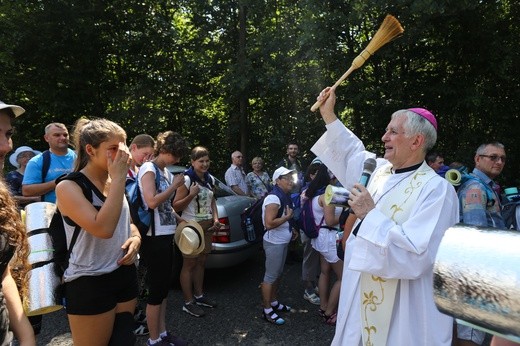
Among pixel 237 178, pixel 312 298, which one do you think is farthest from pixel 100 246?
pixel 237 178

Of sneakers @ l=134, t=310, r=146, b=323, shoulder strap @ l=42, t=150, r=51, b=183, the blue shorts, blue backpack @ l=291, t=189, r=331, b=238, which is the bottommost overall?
sneakers @ l=134, t=310, r=146, b=323

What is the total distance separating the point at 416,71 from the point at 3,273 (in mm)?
9559

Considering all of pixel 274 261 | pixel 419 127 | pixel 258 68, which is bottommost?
pixel 274 261

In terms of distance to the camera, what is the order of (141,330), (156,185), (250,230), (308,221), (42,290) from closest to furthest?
(42,290)
(156,185)
(141,330)
(308,221)
(250,230)

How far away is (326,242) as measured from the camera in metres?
4.55

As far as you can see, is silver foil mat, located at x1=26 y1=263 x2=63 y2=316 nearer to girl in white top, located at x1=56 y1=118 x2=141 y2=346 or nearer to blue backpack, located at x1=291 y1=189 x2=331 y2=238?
girl in white top, located at x1=56 y1=118 x2=141 y2=346

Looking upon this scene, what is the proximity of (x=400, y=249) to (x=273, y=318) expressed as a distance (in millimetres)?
2787

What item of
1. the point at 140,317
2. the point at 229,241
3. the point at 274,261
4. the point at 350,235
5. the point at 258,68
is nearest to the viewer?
the point at 350,235

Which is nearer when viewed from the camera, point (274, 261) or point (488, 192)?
point (488, 192)

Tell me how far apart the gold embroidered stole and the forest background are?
5.76 metres

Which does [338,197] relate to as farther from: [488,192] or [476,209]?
[488,192]

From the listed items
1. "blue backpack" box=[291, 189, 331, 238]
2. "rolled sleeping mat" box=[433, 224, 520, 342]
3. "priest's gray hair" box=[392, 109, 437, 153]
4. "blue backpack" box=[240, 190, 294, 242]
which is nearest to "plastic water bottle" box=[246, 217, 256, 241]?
"blue backpack" box=[240, 190, 294, 242]

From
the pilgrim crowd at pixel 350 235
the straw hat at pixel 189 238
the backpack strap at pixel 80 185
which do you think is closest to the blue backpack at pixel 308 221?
the straw hat at pixel 189 238

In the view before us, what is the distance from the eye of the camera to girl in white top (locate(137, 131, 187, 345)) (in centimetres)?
354
